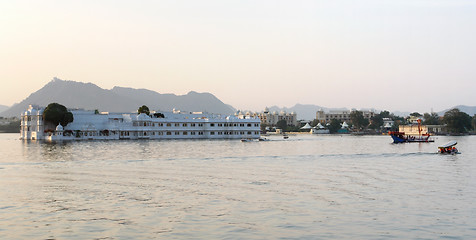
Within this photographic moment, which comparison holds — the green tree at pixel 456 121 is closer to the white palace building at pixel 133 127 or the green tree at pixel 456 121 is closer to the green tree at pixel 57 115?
the white palace building at pixel 133 127

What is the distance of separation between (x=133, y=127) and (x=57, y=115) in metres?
19.5

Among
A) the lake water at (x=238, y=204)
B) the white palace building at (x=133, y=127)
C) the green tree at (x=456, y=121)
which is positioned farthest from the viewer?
the green tree at (x=456, y=121)

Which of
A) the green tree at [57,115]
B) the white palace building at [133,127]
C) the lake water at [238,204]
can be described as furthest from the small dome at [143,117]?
the lake water at [238,204]

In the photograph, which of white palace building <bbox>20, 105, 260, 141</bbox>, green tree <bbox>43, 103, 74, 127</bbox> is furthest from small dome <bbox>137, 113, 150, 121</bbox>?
green tree <bbox>43, 103, 74, 127</bbox>

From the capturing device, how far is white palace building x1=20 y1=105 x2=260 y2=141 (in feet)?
425

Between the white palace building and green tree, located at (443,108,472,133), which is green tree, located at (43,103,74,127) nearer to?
the white palace building

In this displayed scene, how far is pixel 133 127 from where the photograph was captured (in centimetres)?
13512

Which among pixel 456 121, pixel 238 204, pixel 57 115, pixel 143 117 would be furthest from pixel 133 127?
pixel 456 121

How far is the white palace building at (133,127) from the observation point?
425 ft

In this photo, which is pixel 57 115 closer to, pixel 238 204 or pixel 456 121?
pixel 238 204

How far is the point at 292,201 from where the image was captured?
25172 mm

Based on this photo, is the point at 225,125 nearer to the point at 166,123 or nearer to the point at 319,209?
the point at 166,123

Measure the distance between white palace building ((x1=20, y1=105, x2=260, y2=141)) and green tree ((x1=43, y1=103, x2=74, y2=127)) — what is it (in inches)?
82.8

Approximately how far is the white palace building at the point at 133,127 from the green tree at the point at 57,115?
6.90ft
